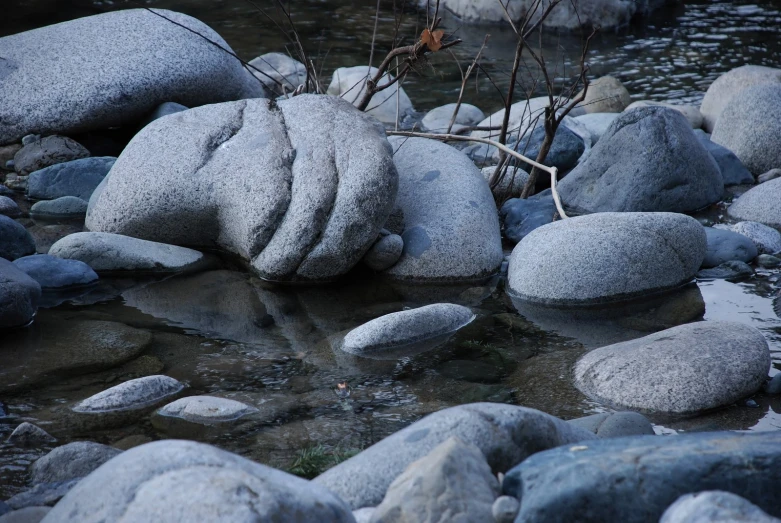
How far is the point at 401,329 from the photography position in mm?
5320

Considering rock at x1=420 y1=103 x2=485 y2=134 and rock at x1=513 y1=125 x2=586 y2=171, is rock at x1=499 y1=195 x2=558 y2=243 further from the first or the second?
rock at x1=420 y1=103 x2=485 y2=134

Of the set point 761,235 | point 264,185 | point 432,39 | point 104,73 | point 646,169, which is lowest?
point 761,235

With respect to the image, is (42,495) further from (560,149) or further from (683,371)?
(560,149)

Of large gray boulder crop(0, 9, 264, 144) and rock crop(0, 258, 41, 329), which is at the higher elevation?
large gray boulder crop(0, 9, 264, 144)

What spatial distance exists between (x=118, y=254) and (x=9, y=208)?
1673 mm

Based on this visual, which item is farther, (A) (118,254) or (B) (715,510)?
(A) (118,254)

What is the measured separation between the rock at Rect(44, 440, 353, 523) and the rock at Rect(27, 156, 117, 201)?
561cm

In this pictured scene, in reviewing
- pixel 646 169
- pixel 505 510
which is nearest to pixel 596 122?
pixel 646 169

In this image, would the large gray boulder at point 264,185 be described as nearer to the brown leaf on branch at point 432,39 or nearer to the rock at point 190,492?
the brown leaf on branch at point 432,39

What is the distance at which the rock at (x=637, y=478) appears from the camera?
2738 millimetres

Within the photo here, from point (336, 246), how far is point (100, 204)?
211 cm

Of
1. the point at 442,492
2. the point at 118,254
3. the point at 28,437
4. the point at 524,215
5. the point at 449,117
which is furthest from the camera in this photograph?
the point at 449,117

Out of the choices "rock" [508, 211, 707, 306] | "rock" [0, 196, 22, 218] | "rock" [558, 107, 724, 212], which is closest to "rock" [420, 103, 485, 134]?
"rock" [558, 107, 724, 212]

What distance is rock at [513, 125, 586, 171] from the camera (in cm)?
860
